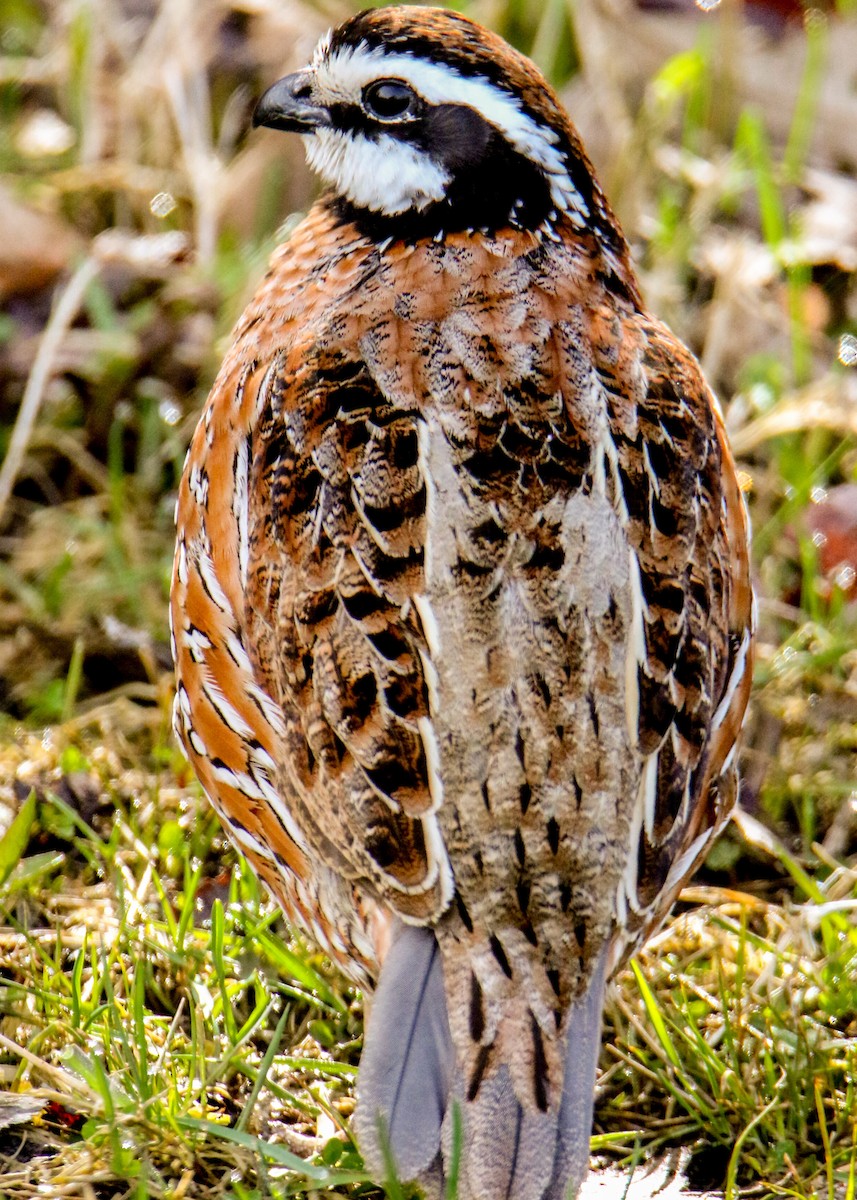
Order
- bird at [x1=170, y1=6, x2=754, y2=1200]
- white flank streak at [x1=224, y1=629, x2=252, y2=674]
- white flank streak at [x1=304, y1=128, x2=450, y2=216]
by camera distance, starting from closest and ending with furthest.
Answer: bird at [x1=170, y1=6, x2=754, y2=1200], white flank streak at [x1=224, y1=629, x2=252, y2=674], white flank streak at [x1=304, y1=128, x2=450, y2=216]

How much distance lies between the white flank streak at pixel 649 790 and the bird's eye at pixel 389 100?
66.3 inches

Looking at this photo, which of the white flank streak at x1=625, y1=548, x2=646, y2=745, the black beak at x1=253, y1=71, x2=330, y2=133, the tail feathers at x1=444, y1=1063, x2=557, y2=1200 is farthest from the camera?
the black beak at x1=253, y1=71, x2=330, y2=133

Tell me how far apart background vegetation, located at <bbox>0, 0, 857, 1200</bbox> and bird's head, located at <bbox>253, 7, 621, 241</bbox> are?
168 centimetres

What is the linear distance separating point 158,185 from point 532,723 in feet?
14.6

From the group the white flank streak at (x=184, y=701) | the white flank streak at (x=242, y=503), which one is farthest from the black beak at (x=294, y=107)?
the white flank streak at (x=184, y=701)

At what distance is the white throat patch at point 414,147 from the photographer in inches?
154

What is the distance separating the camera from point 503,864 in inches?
124

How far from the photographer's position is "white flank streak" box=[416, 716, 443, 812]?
315 cm

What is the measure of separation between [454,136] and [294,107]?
54cm

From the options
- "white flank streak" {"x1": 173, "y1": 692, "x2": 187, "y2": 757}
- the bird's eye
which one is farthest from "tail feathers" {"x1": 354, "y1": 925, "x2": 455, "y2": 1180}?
the bird's eye

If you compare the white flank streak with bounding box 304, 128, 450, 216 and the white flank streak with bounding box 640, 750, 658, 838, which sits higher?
the white flank streak with bounding box 304, 128, 450, 216

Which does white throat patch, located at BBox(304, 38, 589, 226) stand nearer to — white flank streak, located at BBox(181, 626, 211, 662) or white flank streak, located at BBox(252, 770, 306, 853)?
white flank streak, located at BBox(181, 626, 211, 662)

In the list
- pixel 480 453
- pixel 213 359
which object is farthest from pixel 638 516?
pixel 213 359

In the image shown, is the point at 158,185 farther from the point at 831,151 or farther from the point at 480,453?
the point at 480,453
